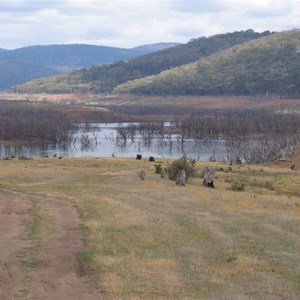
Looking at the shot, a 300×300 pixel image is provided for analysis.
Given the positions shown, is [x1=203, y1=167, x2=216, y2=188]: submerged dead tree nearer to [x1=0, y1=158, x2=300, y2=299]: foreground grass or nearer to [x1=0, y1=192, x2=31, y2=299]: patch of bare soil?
[x1=0, y1=158, x2=300, y2=299]: foreground grass

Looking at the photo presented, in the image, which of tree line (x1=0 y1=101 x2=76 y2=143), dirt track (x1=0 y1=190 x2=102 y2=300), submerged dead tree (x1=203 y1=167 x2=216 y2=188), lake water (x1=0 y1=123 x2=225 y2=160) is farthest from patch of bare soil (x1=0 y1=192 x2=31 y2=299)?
tree line (x1=0 y1=101 x2=76 y2=143)

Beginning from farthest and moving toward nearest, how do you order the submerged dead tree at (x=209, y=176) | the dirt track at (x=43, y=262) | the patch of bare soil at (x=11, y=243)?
1. the submerged dead tree at (x=209, y=176)
2. the patch of bare soil at (x=11, y=243)
3. the dirt track at (x=43, y=262)

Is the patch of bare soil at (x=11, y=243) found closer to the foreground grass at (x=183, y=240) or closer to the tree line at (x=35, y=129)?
the foreground grass at (x=183, y=240)

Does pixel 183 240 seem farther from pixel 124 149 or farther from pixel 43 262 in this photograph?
pixel 124 149

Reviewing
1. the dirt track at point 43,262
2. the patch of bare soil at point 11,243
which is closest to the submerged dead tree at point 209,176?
the patch of bare soil at point 11,243

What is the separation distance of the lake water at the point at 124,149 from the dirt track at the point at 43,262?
82346 millimetres

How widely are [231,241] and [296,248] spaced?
228 centimetres

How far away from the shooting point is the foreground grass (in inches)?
638

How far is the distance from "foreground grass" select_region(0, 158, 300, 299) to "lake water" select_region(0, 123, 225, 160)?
226ft

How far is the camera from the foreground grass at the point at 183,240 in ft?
53.2

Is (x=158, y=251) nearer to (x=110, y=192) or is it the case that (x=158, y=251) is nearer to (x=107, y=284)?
(x=107, y=284)

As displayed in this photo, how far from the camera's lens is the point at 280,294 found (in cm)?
1531

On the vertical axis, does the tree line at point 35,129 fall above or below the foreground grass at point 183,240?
below

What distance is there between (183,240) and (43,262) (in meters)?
5.59
